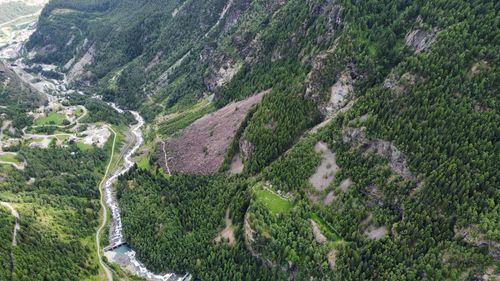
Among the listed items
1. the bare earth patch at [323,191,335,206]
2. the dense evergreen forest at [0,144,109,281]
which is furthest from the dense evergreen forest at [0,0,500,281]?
the dense evergreen forest at [0,144,109,281]

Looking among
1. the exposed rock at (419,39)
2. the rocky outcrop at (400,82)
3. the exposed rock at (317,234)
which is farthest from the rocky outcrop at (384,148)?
the exposed rock at (419,39)

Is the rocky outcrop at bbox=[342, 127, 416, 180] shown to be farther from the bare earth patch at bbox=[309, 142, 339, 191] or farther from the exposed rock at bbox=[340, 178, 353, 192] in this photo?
the exposed rock at bbox=[340, 178, 353, 192]

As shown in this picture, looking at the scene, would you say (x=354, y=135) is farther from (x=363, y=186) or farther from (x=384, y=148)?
(x=363, y=186)

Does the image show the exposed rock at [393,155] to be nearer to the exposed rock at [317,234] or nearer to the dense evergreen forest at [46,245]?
the exposed rock at [317,234]

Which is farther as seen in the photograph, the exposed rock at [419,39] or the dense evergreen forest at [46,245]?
the exposed rock at [419,39]

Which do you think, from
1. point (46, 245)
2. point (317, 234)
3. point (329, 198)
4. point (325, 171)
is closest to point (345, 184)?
point (329, 198)

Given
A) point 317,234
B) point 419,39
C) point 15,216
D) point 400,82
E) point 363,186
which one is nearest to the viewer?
point 317,234
